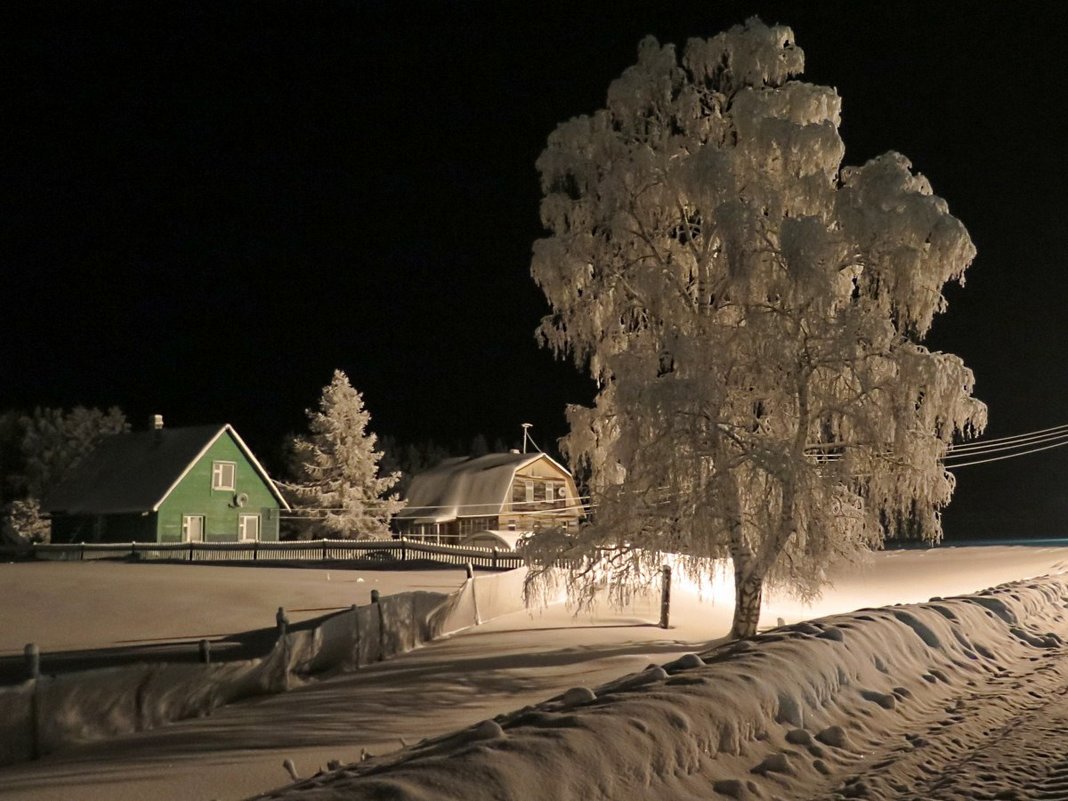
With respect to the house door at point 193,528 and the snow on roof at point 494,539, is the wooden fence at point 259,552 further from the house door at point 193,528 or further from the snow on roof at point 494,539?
the snow on roof at point 494,539

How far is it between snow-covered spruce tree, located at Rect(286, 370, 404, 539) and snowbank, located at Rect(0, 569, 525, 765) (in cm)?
3281

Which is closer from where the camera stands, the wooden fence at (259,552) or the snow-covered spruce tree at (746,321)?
the snow-covered spruce tree at (746,321)

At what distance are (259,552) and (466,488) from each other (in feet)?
74.1

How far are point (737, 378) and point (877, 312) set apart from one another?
274 cm

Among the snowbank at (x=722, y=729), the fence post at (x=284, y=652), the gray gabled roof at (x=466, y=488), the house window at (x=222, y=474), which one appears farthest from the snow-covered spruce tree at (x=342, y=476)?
the snowbank at (x=722, y=729)

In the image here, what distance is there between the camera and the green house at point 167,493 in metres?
45.3

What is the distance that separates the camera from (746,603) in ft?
62.5

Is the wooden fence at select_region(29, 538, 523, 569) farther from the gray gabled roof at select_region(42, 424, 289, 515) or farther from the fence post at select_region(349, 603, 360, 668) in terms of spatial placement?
the fence post at select_region(349, 603, 360, 668)

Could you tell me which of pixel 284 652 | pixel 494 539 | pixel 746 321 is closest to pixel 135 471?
pixel 494 539

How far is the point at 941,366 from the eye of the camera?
17469 millimetres

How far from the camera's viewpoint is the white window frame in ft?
159

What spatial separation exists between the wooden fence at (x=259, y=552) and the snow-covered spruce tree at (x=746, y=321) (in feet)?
69.2

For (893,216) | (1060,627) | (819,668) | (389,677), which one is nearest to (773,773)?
(819,668)

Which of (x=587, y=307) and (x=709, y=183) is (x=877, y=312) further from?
(x=587, y=307)
